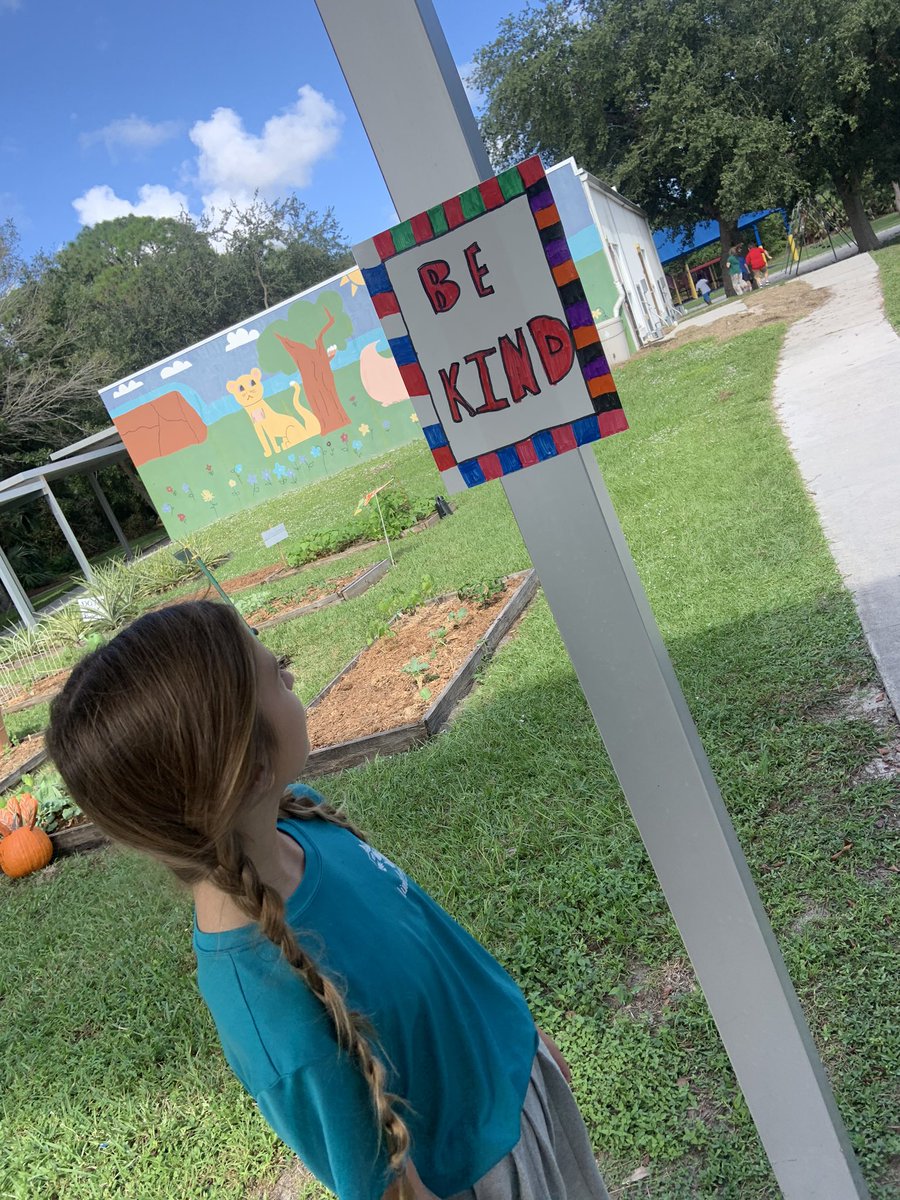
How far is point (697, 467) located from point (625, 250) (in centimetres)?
1482

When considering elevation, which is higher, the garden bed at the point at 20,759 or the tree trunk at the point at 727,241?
the tree trunk at the point at 727,241

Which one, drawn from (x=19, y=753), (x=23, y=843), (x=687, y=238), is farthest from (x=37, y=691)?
(x=687, y=238)

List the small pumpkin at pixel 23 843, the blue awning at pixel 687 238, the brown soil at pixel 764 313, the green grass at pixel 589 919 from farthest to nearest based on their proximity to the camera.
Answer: the blue awning at pixel 687 238, the brown soil at pixel 764 313, the small pumpkin at pixel 23 843, the green grass at pixel 589 919

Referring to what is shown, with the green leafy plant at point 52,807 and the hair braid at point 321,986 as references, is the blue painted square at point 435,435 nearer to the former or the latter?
the hair braid at point 321,986

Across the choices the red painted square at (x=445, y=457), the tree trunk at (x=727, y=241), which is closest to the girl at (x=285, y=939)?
the red painted square at (x=445, y=457)

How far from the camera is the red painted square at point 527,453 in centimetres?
102

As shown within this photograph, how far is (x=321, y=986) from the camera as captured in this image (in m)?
0.88

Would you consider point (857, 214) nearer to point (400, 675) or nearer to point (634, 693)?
point (400, 675)

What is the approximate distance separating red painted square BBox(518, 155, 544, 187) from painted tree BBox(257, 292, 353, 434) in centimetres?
1970

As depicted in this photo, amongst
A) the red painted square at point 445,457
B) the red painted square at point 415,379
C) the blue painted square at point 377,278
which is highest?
the blue painted square at point 377,278

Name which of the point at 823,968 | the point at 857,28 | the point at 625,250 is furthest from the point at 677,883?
the point at 625,250

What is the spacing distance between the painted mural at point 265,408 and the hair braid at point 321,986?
18.6m

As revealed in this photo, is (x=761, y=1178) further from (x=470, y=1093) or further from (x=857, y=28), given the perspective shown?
(x=857, y=28)

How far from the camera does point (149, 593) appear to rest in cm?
1062
